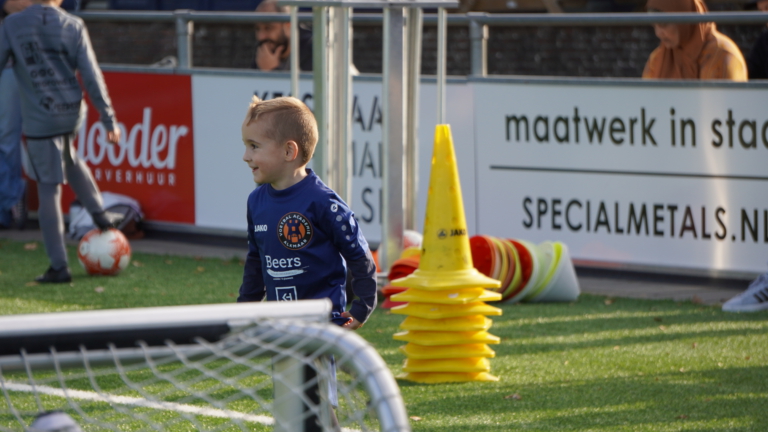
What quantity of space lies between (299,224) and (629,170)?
4.70 meters

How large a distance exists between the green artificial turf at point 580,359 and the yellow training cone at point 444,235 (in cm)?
50

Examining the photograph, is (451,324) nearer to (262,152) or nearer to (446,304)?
(446,304)

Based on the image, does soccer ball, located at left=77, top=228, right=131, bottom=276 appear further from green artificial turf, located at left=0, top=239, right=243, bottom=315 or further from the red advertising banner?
the red advertising banner

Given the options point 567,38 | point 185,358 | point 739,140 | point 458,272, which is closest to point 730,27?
point 567,38

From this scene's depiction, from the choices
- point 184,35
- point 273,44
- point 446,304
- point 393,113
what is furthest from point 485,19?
point 446,304

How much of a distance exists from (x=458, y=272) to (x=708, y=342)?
1.63 m

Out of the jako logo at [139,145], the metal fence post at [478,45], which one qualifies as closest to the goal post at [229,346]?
the metal fence post at [478,45]

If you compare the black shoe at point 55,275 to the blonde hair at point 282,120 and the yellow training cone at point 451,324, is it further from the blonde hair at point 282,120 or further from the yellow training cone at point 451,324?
the blonde hair at point 282,120

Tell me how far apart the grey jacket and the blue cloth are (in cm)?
272

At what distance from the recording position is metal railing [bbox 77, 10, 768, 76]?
699 cm

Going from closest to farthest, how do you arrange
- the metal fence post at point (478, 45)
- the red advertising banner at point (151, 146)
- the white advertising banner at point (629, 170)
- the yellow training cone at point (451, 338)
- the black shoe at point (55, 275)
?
1. the yellow training cone at point (451, 338)
2. the white advertising banner at point (629, 170)
3. the black shoe at point (55, 275)
4. the metal fence post at point (478, 45)
5. the red advertising banner at point (151, 146)

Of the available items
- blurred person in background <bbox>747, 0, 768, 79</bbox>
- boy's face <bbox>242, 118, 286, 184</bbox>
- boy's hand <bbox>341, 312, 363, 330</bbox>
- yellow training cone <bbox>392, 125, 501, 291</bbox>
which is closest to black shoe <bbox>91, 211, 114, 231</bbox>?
yellow training cone <bbox>392, 125, 501, 291</bbox>

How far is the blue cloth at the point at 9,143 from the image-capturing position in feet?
31.0

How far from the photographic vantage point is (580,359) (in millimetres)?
5148
